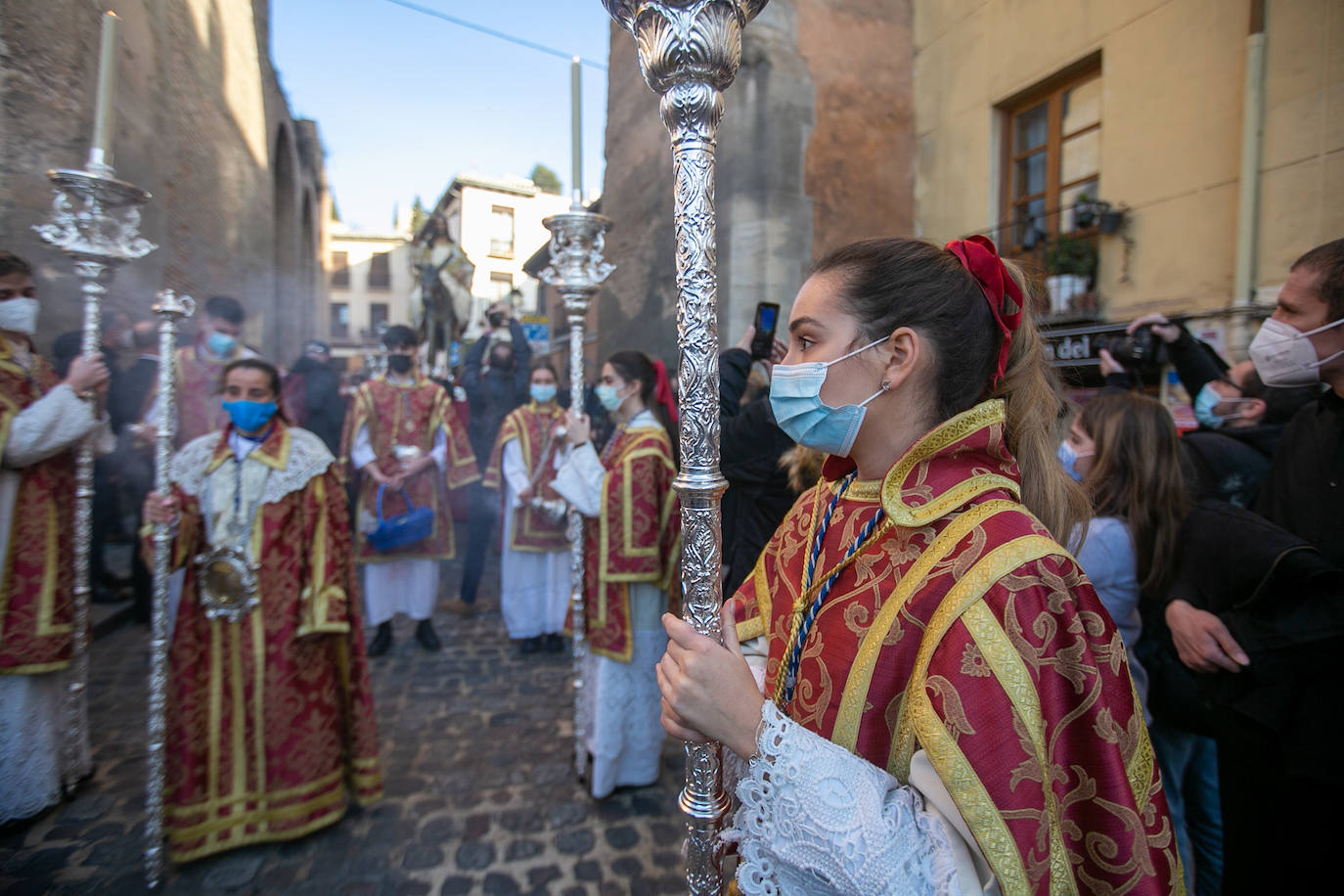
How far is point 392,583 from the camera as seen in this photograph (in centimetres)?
545

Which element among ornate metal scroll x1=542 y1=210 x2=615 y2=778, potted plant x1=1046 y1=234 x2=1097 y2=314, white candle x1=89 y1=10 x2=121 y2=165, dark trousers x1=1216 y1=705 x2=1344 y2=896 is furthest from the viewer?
potted plant x1=1046 y1=234 x2=1097 y2=314

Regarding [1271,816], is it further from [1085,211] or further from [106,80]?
[1085,211]

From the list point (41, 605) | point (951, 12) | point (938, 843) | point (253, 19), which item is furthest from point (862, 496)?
point (253, 19)

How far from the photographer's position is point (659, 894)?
2.73m

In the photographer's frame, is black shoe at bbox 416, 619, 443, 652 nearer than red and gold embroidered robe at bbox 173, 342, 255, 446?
No

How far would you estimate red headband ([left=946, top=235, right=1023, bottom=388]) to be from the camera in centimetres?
130

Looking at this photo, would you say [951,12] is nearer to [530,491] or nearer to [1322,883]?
[530,491]

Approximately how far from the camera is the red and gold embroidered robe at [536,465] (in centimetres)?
547

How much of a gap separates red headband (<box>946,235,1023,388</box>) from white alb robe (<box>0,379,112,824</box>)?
3546 millimetres

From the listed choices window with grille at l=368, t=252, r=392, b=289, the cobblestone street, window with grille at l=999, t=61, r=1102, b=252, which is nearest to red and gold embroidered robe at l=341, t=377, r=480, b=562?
the cobblestone street

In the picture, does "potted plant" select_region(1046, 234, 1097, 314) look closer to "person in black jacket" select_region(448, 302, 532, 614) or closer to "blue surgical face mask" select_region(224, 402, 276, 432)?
"person in black jacket" select_region(448, 302, 532, 614)

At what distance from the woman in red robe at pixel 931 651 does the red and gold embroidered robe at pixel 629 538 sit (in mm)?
2006

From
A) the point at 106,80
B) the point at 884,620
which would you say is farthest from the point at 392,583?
the point at 884,620

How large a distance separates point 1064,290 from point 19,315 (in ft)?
26.0
